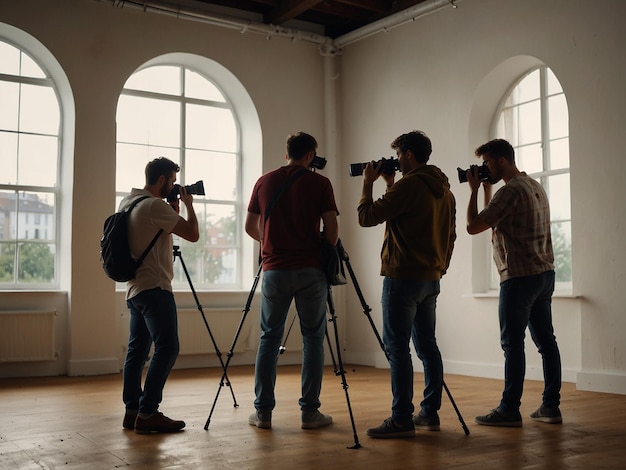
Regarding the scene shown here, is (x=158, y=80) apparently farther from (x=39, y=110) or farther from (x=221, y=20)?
(x=39, y=110)

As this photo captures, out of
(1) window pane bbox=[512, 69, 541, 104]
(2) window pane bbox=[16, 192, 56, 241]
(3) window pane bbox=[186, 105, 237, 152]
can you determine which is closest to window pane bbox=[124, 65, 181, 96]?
(3) window pane bbox=[186, 105, 237, 152]

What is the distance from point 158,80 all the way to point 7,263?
7.63 ft

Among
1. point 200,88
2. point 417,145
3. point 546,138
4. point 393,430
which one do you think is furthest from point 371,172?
point 200,88

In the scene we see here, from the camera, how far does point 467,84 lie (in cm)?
705

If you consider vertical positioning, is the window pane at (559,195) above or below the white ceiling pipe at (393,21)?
below

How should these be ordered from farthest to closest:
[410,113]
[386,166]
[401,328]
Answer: [410,113] → [386,166] → [401,328]

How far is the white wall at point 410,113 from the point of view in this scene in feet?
19.2

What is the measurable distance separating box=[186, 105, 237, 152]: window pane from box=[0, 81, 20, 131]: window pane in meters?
1.67

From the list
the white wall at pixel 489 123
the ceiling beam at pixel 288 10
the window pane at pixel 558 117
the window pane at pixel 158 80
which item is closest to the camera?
the white wall at pixel 489 123

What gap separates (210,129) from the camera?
8156mm

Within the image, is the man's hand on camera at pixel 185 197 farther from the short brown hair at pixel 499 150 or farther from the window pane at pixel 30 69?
the window pane at pixel 30 69

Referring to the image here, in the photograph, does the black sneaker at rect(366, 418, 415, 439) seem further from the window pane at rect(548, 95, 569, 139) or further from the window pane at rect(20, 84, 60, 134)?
the window pane at rect(20, 84, 60, 134)

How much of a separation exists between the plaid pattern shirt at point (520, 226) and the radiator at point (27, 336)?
422cm

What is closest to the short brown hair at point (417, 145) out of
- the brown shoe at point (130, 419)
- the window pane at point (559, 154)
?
the brown shoe at point (130, 419)
